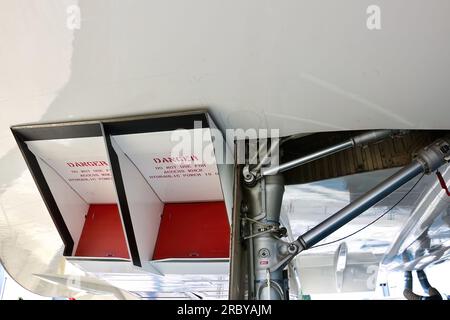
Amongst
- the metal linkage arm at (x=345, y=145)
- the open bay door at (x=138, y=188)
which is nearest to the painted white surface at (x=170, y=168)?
the open bay door at (x=138, y=188)

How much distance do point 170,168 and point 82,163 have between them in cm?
49

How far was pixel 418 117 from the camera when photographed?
1.43 metres

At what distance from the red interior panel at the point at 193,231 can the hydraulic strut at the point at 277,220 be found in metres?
0.50

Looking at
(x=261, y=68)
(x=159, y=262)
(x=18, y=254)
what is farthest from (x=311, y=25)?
(x=18, y=254)

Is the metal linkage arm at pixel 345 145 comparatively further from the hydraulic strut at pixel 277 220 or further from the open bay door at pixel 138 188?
the open bay door at pixel 138 188

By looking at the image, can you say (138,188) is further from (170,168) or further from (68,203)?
(68,203)

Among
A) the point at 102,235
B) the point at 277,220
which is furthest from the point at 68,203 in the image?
the point at 277,220

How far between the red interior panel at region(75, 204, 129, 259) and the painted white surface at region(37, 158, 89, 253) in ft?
0.13

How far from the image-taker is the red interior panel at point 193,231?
6.98 ft

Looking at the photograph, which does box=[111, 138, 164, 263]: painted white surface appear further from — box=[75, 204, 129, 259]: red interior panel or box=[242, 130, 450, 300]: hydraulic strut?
box=[242, 130, 450, 300]: hydraulic strut

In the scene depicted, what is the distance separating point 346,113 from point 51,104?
1254 mm

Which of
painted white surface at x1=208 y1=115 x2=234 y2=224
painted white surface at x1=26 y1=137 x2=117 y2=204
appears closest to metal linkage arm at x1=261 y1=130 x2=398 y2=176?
painted white surface at x1=208 y1=115 x2=234 y2=224

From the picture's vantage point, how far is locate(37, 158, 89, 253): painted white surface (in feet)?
6.32

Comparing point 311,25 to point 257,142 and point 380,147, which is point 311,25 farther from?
point 380,147
